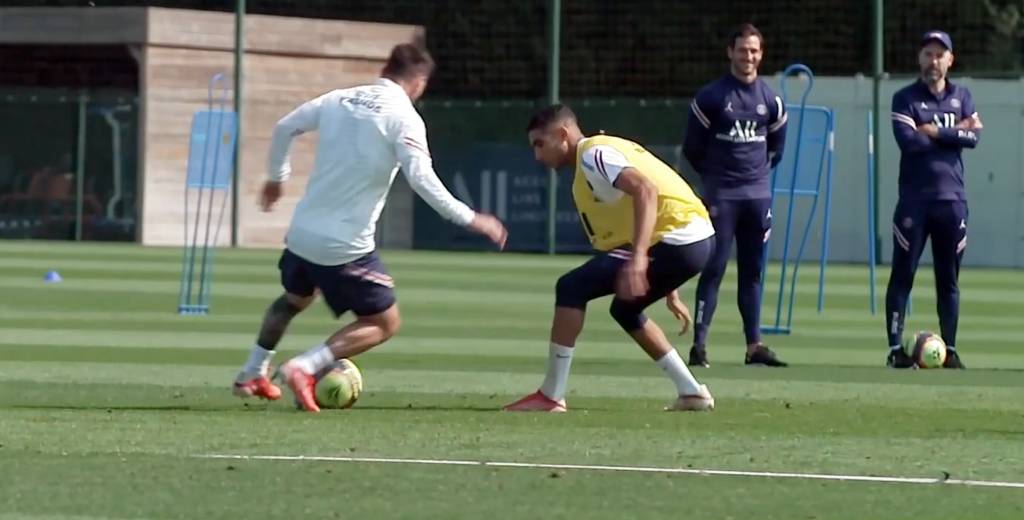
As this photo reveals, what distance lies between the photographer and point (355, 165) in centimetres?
1032

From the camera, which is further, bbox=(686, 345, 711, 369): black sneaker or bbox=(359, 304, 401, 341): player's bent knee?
bbox=(686, 345, 711, 369): black sneaker

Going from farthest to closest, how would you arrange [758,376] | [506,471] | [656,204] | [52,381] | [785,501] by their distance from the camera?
[758,376] → [52,381] → [656,204] → [506,471] → [785,501]

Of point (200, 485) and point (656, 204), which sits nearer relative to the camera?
point (200, 485)

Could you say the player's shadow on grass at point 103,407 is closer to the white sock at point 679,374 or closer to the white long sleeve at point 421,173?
the white long sleeve at point 421,173

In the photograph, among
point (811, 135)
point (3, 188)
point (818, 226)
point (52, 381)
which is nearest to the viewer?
point (52, 381)

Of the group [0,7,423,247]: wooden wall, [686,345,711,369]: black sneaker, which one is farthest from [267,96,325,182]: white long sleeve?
[0,7,423,247]: wooden wall

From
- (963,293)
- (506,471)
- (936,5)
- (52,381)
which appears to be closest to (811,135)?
(963,293)

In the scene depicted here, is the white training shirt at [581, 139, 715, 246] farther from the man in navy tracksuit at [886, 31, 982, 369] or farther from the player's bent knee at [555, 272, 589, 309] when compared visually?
the man in navy tracksuit at [886, 31, 982, 369]

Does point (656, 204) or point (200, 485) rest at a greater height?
point (656, 204)

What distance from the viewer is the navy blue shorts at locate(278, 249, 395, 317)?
10.4 metres

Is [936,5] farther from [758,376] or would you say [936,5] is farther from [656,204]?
[656,204]

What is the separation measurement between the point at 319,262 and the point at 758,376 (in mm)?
3588

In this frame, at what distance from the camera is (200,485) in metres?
7.65

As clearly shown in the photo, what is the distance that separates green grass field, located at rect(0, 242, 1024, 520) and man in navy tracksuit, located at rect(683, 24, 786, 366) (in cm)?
38
